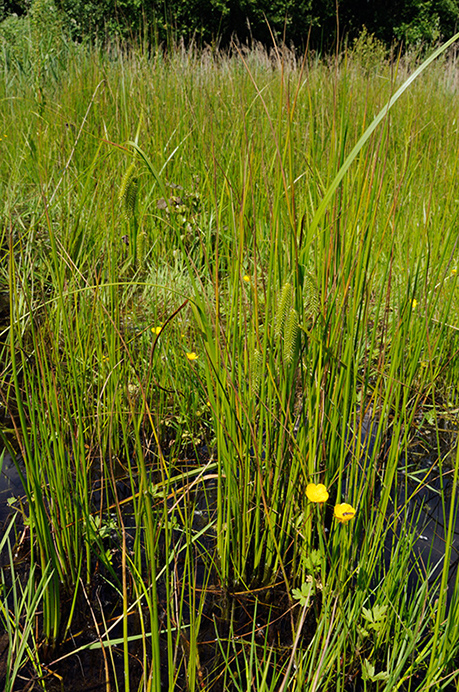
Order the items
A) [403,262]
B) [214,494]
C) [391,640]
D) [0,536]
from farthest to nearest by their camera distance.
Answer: [403,262] → [214,494] → [0,536] → [391,640]

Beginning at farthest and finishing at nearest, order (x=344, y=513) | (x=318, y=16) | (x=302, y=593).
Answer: (x=318, y=16) → (x=302, y=593) → (x=344, y=513)

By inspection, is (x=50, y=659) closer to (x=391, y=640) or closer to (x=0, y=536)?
(x=0, y=536)

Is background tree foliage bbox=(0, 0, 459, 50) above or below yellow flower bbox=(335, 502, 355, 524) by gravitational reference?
above

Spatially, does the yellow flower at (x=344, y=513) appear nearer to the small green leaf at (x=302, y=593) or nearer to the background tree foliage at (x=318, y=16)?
the small green leaf at (x=302, y=593)

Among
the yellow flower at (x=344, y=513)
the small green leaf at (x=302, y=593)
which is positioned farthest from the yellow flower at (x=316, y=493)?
the small green leaf at (x=302, y=593)

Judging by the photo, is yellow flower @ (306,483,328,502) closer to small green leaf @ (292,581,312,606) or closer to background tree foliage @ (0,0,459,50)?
small green leaf @ (292,581,312,606)

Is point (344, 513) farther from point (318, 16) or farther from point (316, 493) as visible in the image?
point (318, 16)

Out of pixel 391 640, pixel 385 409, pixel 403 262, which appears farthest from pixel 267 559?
pixel 403 262

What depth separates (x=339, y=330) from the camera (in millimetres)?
1000

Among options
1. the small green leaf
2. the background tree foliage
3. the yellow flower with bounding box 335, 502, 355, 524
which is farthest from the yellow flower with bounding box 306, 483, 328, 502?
the background tree foliage

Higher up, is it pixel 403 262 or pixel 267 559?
pixel 403 262

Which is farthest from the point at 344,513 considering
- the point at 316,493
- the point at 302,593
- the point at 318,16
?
the point at 318,16

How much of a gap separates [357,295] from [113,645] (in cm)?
86

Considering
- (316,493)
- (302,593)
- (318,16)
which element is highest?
(318,16)
